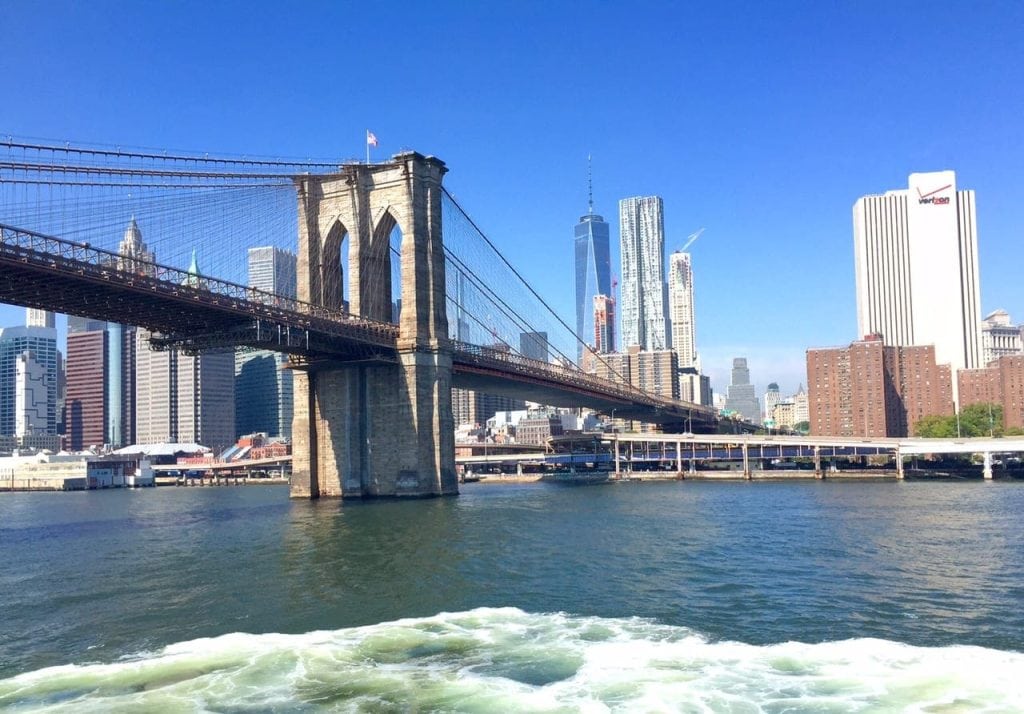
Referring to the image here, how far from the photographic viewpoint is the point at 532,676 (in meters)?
15.9

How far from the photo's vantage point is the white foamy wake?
47.1 feet

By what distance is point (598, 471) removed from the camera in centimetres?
13012

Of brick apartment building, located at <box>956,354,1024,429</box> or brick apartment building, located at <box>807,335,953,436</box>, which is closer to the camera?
brick apartment building, located at <box>807,335,953,436</box>

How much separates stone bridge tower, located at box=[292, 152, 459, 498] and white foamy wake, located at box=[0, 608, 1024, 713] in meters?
41.5

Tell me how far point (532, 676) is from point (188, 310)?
36.8 m

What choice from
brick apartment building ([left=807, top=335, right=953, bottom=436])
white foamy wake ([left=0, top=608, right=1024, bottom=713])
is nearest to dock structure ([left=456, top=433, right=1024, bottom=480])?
brick apartment building ([left=807, top=335, right=953, bottom=436])

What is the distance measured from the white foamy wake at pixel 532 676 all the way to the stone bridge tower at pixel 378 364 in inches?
1635

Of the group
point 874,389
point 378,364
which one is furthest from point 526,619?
point 874,389

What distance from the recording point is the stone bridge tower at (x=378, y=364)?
199 feet

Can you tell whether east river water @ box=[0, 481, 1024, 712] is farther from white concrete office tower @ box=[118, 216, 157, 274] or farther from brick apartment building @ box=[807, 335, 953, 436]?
brick apartment building @ box=[807, 335, 953, 436]

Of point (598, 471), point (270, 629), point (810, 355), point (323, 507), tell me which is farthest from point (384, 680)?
point (810, 355)

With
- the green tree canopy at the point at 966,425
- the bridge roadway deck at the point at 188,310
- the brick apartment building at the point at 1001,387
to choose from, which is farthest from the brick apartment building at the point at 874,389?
the bridge roadway deck at the point at 188,310

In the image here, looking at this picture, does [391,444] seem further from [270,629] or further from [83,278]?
[270,629]

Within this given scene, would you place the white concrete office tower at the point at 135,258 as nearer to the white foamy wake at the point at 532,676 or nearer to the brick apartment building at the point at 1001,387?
the white foamy wake at the point at 532,676
